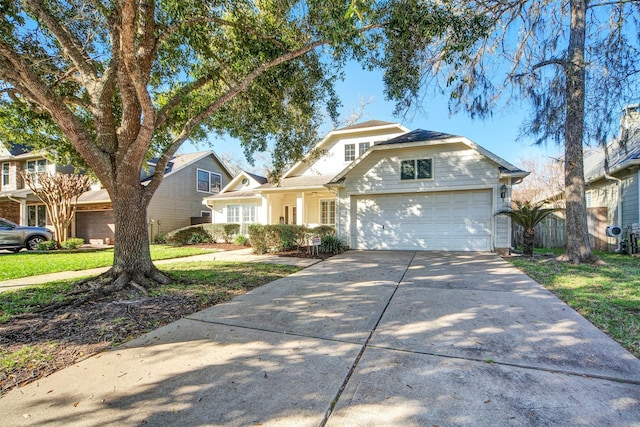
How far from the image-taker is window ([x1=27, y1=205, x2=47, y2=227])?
1836 cm

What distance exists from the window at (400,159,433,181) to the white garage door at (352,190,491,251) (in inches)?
28.5

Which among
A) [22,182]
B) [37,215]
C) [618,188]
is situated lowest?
[37,215]

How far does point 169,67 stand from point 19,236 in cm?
1122

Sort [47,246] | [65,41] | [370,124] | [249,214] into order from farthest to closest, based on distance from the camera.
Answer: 1. [249,214]
2. [370,124]
3. [47,246]
4. [65,41]

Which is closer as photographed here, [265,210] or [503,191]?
[503,191]

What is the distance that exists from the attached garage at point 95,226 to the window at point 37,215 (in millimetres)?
2579

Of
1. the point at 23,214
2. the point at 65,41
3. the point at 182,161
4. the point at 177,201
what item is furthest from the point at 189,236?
the point at 65,41

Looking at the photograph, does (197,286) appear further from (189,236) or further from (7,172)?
(7,172)

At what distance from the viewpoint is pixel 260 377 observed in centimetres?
245

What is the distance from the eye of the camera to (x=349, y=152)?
51.7 feet

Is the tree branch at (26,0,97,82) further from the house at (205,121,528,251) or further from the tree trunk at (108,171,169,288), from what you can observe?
the house at (205,121,528,251)

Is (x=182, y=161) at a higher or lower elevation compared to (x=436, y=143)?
higher

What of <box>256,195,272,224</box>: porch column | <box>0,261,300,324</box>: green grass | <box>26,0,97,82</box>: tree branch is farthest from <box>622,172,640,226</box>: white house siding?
<box>26,0,97,82</box>: tree branch

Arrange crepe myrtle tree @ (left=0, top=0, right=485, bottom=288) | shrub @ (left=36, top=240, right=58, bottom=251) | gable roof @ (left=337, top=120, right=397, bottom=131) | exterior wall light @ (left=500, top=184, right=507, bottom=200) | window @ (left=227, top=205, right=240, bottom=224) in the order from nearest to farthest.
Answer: crepe myrtle tree @ (left=0, top=0, right=485, bottom=288) < exterior wall light @ (left=500, top=184, right=507, bottom=200) < shrub @ (left=36, top=240, right=58, bottom=251) < gable roof @ (left=337, top=120, right=397, bottom=131) < window @ (left=227, top=205, right=240, bottom=224)
